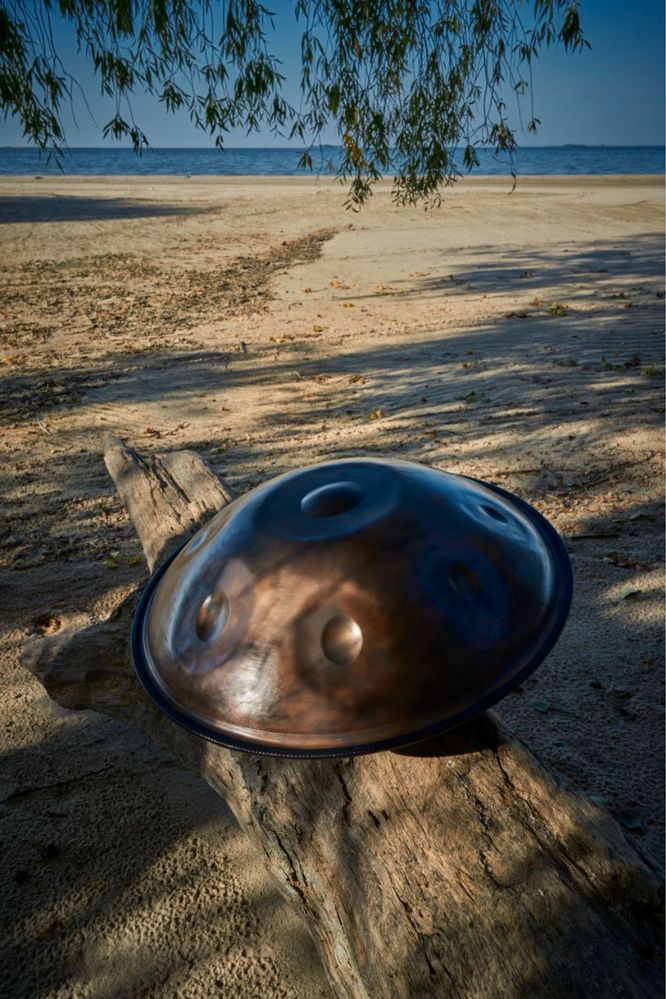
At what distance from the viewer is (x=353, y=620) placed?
55.2 inches

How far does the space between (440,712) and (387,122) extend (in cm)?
487

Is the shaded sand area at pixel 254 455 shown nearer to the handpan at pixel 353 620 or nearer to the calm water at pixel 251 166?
the handpan at pixel 353 620

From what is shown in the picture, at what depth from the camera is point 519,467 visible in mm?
4527

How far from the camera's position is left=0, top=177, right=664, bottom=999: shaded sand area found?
1.95 m

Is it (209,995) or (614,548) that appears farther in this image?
(614,548)

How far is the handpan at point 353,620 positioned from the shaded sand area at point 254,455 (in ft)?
1.91

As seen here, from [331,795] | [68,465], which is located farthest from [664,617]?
[68,465]

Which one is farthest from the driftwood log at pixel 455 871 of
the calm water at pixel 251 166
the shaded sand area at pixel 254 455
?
the calm water at pixel 251 166

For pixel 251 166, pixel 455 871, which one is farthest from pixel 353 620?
pixel 251 166

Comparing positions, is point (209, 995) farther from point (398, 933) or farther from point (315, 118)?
point (315, 118)

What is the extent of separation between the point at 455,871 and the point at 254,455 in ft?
12.4

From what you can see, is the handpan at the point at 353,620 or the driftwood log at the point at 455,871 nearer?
the driftwood log at the point at 455,871

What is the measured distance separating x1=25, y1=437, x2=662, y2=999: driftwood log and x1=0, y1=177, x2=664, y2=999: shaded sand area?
23 cm

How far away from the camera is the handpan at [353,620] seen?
135 cm
